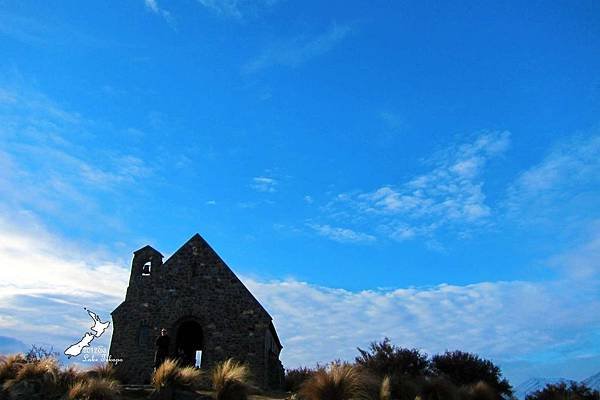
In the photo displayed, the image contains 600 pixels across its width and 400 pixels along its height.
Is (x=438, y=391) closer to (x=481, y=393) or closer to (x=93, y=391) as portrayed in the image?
(x=481, y=393)

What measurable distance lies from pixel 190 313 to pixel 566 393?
19981mm

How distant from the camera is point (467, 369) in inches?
1153

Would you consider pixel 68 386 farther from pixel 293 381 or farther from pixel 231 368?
pixel 293 381

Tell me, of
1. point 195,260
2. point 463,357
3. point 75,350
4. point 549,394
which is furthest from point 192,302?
point 549,394

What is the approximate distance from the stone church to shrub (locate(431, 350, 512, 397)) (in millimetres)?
10323

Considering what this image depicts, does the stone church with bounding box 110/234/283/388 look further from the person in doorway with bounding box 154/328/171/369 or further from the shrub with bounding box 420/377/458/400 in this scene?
the shrub with bounding box 420/377/458/400

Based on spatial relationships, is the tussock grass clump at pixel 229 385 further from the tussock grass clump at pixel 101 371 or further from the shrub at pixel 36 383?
the shrub at pixel 36 383

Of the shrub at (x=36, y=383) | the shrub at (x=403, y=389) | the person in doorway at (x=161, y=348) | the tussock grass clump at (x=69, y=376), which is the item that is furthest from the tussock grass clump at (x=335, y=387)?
the shrub at (x=36, y=383)

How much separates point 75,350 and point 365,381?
1502cm

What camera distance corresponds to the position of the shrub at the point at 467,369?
28.4 meters

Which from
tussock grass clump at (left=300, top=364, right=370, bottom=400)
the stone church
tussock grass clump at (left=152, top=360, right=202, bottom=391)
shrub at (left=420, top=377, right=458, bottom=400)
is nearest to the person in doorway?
the stone church

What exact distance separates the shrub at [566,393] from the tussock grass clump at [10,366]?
79.1 ft

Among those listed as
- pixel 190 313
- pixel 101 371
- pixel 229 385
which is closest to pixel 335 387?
pixel 229 385

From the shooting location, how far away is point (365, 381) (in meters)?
17.5
